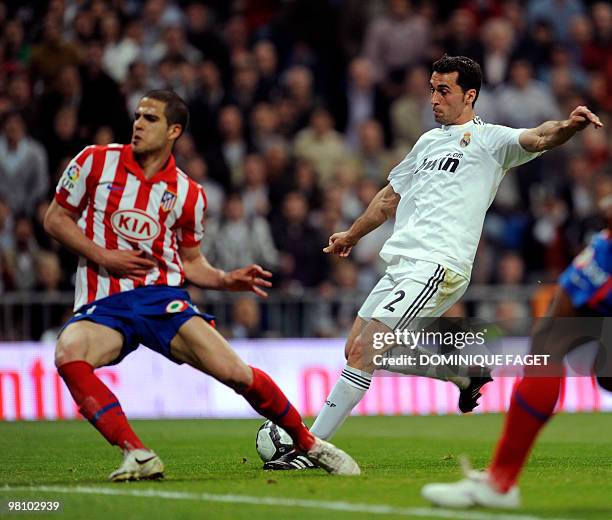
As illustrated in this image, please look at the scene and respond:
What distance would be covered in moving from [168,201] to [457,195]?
2034mm

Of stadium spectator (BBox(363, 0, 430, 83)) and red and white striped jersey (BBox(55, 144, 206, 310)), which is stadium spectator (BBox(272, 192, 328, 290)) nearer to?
stadium spectator (BBox(363, 0, 430, 83))

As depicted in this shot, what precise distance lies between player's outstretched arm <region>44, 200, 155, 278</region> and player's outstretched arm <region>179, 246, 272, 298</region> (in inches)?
18.7

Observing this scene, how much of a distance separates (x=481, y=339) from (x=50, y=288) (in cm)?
648

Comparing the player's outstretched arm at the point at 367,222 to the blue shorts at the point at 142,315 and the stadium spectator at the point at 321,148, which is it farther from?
the stadium spectator at the point at 321,148

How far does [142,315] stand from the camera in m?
8.05

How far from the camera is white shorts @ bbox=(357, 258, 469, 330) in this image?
8.72 meters

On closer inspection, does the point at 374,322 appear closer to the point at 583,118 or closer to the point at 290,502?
the point at 583,118

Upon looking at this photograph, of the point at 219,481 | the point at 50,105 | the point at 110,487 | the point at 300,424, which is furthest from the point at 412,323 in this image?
the point at 50,105

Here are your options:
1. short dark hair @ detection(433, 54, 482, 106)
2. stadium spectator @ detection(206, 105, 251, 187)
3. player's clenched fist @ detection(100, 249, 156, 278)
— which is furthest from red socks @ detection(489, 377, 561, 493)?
stadium spectator @ detection(206, 105, 251, 187)

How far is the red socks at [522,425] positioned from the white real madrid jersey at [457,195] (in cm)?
251

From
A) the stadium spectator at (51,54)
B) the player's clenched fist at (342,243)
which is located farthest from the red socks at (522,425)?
the stadium spectator at (51,54)

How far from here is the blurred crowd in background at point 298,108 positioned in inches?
646

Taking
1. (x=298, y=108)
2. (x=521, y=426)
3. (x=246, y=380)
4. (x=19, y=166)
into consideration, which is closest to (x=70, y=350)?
(x=246, y=380)

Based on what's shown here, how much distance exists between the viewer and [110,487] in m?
7.37
